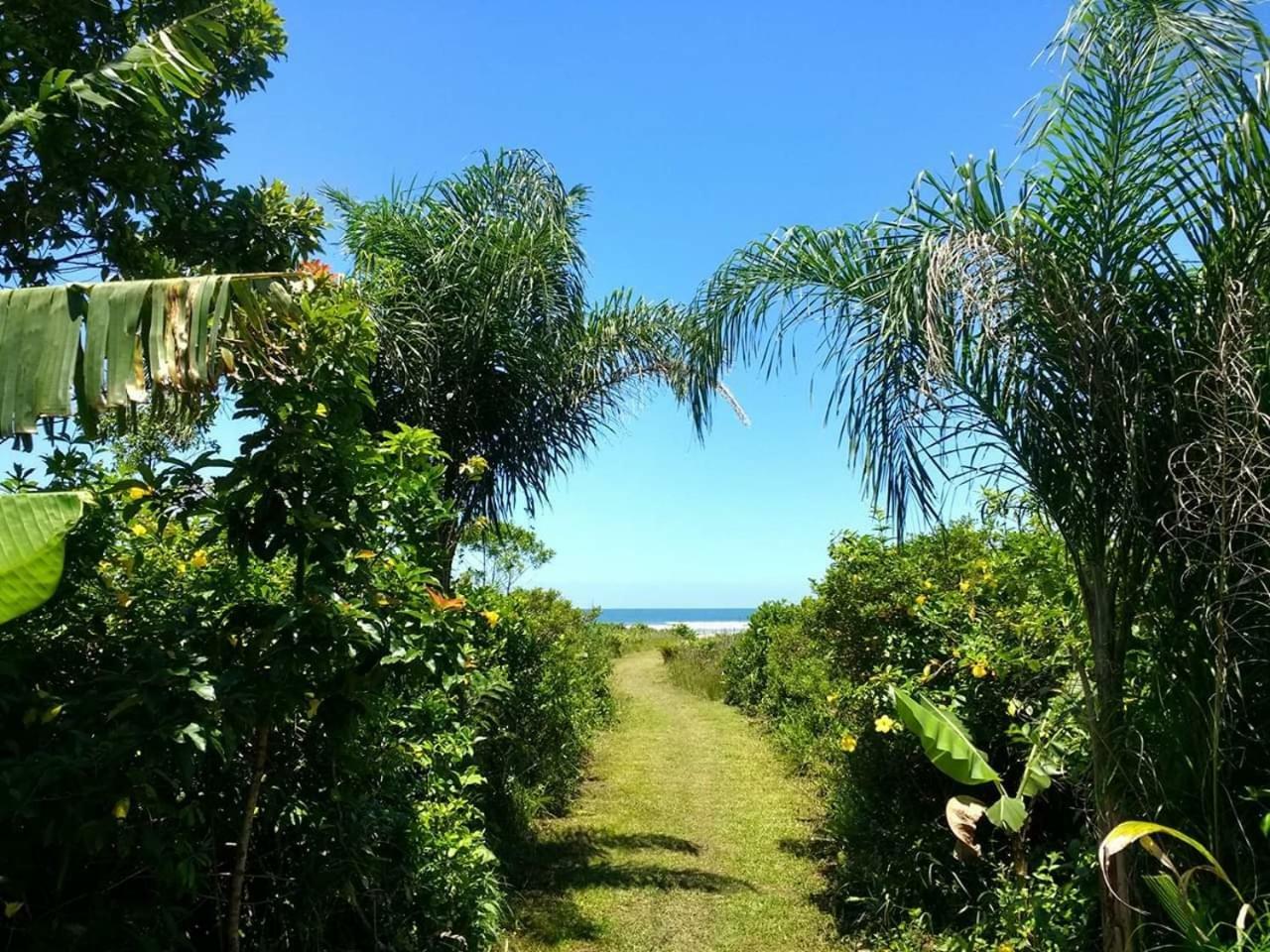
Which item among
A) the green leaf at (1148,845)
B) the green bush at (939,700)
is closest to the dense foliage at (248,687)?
the green leaf at (1148,845)

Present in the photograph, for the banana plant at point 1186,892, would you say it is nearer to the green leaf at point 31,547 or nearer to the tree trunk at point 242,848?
the tree trunk at point 242,848

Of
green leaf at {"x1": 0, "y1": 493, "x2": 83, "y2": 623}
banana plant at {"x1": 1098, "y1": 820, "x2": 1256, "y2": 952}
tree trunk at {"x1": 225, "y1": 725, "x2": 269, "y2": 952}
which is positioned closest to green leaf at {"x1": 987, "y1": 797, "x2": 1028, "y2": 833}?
banana plant at {"x1": 1098, "y1": 820, "x2": 1256, "y2": 952}

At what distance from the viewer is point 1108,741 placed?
359 centimetres

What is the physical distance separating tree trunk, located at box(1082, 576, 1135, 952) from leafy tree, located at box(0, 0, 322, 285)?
14.3 feet

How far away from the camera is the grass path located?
19.3 ft

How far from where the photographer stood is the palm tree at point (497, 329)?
6.52 meters

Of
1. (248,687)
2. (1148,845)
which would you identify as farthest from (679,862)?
(248,687)

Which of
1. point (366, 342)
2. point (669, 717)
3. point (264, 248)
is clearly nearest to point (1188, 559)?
point (366, 342)

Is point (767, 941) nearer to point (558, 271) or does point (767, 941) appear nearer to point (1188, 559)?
point (1188, 559)

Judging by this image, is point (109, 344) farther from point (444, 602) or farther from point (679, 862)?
point (679, 862)

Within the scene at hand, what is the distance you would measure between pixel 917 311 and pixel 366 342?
7.16 feet

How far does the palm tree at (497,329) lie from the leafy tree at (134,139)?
Answer: 98 centimetres

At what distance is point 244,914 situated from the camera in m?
3.79

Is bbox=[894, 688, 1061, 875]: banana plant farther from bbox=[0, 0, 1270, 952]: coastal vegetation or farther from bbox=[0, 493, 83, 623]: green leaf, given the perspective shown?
bbox=[0, 493, 83, 623]: green leaf
